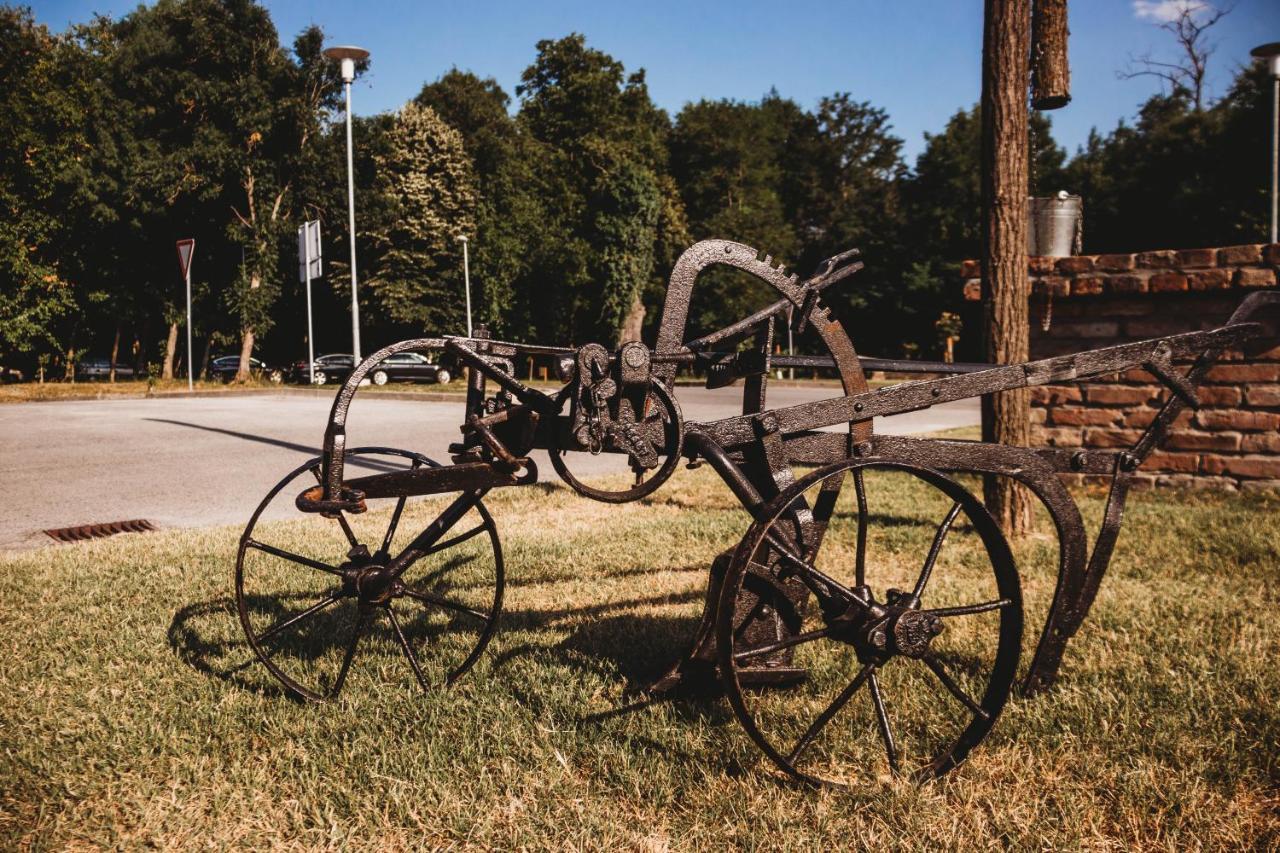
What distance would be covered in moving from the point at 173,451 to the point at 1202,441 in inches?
375

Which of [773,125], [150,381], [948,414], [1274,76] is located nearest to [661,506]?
[948,414]

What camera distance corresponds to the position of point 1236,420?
232 inches

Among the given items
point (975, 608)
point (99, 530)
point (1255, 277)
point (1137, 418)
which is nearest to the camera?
point (975, 608)

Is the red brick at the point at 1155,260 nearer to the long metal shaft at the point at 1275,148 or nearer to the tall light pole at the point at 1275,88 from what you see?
the long metal shaft at the point at 1275,148

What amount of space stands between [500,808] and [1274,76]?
54.0 ft

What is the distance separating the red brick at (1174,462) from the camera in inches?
241

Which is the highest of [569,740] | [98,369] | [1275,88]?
[1275,88]

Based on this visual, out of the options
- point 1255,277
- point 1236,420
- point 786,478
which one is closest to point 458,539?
point 786,478

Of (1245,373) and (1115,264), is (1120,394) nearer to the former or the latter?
(1245,373)

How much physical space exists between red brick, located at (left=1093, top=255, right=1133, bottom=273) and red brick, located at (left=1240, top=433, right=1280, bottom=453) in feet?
4.68

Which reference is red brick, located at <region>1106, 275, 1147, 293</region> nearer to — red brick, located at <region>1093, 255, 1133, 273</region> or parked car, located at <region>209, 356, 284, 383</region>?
red brick, located at <region>1093, 255, 1133, 273</region>

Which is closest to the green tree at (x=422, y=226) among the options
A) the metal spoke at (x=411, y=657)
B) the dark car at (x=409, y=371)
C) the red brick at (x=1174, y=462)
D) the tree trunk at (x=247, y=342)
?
the dark car at (x=409, y=371)

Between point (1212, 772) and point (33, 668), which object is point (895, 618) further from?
point (33, 668)

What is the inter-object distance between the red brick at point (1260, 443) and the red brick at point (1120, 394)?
2.12 ft
